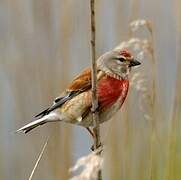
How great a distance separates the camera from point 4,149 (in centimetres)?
238

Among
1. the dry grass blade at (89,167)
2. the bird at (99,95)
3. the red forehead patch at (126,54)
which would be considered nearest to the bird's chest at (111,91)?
the bird at (99,95)

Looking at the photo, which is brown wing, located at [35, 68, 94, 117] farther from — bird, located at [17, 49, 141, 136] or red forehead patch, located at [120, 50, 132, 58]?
red forehead patch, located at [120, 50, 132, 58]

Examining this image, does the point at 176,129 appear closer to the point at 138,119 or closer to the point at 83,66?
the point at 138,119

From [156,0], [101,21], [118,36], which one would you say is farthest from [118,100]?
[156,0]

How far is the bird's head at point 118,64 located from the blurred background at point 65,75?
0.06m

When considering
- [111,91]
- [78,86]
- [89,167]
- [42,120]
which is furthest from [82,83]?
[89,167]

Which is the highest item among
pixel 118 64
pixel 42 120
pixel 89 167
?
pixel 89 167

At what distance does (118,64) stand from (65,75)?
0.23 meters

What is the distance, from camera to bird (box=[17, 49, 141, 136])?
2.06 meters

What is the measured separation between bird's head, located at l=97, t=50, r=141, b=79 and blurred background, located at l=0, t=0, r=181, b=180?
6 cm

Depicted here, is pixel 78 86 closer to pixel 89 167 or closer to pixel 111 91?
pixel 111 91

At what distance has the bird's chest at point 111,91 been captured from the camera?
208 centimetres

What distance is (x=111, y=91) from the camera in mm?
2107

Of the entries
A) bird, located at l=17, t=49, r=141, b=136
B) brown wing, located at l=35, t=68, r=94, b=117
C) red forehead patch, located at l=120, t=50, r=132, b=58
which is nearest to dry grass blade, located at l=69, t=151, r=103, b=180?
bird, located at l=17, t=49, r=141, b=136
